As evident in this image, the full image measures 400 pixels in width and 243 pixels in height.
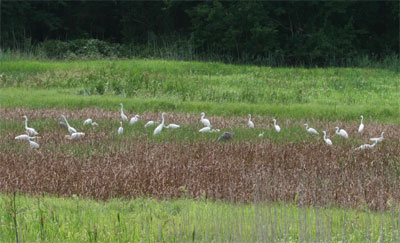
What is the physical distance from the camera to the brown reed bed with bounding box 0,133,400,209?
7020mm

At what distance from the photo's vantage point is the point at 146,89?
20.2m

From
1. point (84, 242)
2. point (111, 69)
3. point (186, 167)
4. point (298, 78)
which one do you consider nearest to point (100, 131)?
point (186, 167)

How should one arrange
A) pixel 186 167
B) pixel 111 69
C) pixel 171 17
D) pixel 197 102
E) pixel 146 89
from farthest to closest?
1. pixel 171 17
2. pixel 111 69
3. pixel 146 89
4. pixel 197 102
5. pixel 186 167

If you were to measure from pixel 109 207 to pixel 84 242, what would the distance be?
1123mm

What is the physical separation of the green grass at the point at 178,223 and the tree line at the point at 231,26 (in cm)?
2852

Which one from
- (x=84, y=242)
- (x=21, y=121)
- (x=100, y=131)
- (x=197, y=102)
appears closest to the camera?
(x=84, y=242)

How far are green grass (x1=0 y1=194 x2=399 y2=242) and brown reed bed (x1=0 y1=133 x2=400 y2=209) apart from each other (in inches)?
11.9

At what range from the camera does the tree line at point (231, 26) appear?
3634 centimetres

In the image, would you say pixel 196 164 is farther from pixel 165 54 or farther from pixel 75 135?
pixel 165 54

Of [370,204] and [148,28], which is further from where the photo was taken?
[148,28]

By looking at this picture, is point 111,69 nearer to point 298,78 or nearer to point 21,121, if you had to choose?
point 298,78

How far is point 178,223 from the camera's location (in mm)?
5875

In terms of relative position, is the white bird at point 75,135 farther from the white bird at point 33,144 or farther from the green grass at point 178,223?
the green grass at point 178,223

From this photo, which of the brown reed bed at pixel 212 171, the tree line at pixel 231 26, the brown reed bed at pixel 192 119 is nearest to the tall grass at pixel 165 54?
the tree line at pixel 231 26
